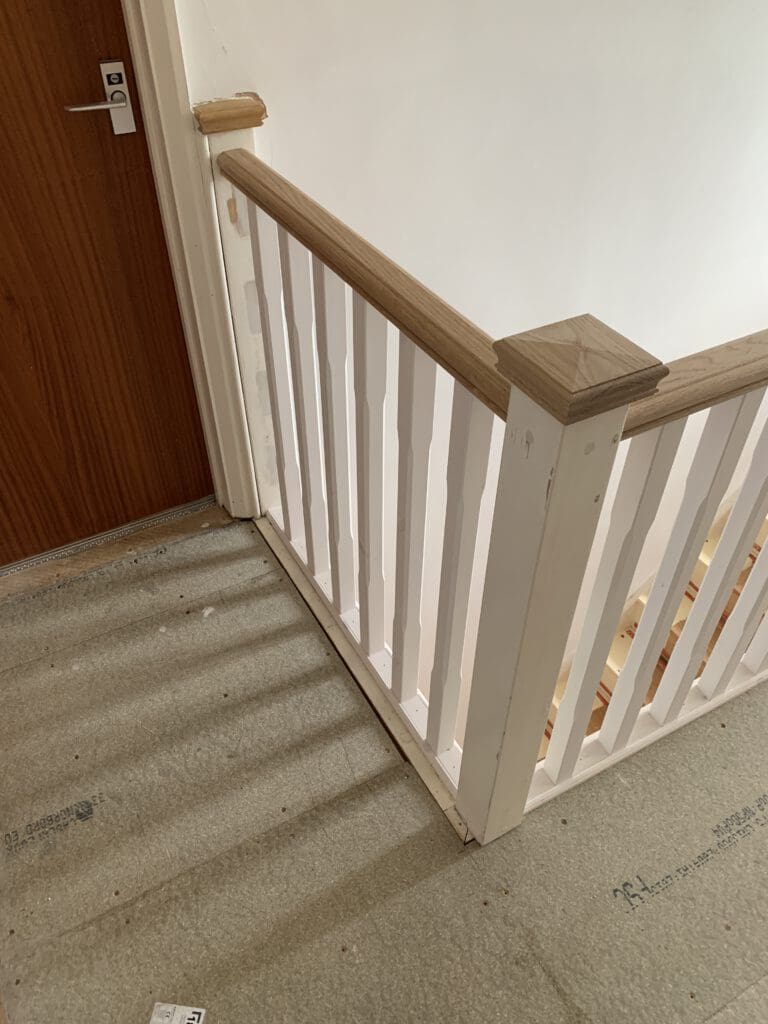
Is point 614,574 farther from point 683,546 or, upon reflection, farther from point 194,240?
point 194,240

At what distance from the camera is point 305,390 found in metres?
1.48

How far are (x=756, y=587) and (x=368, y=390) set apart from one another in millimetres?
772

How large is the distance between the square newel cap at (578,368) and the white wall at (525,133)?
0.97m

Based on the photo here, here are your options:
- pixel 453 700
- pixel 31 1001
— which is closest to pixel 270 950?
pixel 31 1001

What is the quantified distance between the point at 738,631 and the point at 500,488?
773mm

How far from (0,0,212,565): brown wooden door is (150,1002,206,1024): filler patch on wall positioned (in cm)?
112

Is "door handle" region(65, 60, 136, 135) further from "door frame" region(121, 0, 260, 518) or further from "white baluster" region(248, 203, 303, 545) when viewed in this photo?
"white baluster" region(248, 203, 303, 545)

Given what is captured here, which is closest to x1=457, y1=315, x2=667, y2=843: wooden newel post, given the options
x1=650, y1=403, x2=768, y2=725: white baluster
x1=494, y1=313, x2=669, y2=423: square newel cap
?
x1=494, y1=313, x2=669, y2=423: square newel cap

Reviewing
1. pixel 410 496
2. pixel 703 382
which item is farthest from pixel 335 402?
pixel 703 382

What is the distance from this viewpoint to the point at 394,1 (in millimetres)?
1445

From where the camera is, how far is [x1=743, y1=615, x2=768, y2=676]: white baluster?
4.96ft

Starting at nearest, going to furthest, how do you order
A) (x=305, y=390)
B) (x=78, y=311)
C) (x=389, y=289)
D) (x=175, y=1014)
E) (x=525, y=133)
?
(x=389, y=289) < (x=175, y=1014) < (x=305, y=390) < (x=78, y=311) < (x=525, y=133)

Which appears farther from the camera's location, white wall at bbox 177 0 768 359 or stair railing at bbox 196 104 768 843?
white wall at bbox 177 0 768 359

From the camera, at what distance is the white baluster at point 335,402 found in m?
1.24
